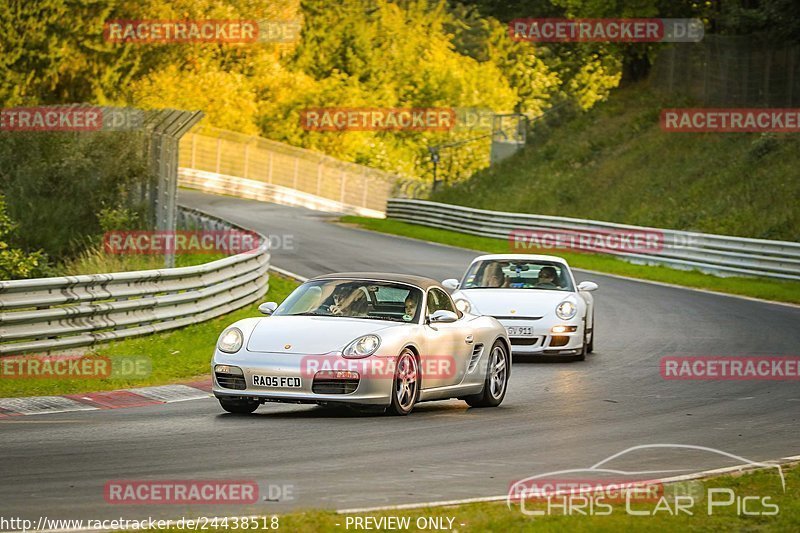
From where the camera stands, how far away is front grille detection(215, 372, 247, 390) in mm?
11734

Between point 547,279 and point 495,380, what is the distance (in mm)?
5635

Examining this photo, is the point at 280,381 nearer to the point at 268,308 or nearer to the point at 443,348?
the point at 268,308

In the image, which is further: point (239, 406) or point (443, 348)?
point (443, 348)

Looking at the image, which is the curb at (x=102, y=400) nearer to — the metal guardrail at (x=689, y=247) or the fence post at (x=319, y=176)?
the metal guardrail at (x=689, y=247)

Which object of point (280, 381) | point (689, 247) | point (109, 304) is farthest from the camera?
point (689, 247)

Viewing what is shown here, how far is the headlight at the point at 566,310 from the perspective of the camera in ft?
59.5

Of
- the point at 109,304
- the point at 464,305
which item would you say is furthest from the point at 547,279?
the point at 109,304

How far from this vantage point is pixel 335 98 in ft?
267

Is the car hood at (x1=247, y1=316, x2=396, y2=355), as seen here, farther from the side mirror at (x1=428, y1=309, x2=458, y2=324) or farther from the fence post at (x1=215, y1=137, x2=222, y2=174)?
the fence post at (x1=215, y1=137, x2=222, y2=174)

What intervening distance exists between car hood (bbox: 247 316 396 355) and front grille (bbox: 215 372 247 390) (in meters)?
0.27

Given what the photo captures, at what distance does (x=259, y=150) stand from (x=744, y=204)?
107ft

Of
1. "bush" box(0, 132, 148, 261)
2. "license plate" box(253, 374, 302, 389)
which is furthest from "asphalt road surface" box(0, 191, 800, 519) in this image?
"bush" box(0, 132, 148, 261)

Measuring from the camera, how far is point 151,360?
15.8 m

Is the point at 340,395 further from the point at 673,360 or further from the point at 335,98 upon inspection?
the point at 335,98
